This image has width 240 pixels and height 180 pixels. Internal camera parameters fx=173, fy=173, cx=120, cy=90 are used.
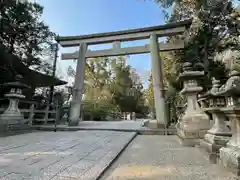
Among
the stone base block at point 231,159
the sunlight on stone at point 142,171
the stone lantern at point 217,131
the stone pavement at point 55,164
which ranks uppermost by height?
the stone lantern at point 217,131

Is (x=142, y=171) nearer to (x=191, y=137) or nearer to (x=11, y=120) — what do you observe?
(x=191, y=137)

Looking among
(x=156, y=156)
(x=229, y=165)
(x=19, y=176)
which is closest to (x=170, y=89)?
(x=156, y=156)

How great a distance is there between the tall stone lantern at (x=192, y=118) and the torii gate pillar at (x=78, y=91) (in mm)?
4845

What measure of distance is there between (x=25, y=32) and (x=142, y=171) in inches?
304

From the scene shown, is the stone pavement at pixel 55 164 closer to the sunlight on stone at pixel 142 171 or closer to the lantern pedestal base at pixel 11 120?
the sunlight on stone at pixel 142 171

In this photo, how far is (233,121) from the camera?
2127 millimetres

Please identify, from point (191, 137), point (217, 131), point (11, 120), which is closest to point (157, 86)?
point (191, 137)

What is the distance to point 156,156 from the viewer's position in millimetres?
2793

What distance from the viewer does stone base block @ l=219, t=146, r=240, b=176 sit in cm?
186

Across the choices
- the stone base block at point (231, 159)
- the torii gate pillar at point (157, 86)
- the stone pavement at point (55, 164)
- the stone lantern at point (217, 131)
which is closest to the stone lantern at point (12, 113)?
the stone pavement at point (55, 164)

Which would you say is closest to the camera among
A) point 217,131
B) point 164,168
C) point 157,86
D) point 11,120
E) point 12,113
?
point 164,168

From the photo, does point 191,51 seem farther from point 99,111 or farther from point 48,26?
point 99,111

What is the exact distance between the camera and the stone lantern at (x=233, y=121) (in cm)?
189

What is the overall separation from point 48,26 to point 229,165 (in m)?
8.68
